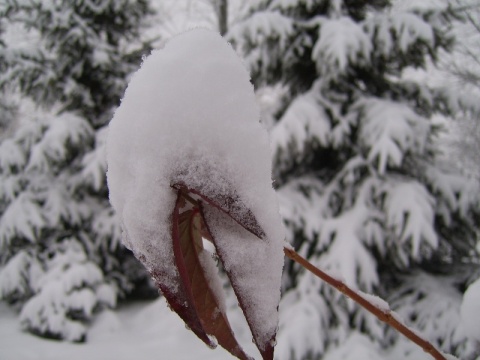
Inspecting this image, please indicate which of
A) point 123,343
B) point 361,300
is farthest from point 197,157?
point 123,343

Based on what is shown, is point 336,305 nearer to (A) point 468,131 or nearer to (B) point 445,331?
(B) point 445,331

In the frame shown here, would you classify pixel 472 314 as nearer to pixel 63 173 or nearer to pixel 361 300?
pixel 361 300

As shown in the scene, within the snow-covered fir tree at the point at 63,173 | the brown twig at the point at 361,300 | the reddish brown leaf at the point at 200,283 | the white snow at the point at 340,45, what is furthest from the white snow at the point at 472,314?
the snow-covered fir tree at the point at 63,173

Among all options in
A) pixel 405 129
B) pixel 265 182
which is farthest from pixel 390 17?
pixel 265 182

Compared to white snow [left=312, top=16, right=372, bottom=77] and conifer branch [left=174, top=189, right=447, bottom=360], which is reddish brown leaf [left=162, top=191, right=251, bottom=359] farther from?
white snow [left=312, top=16, right=372, bottom=77]

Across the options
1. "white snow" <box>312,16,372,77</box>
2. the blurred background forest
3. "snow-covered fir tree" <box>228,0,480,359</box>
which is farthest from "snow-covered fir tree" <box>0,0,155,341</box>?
"white snow" <box>312,16,372,77</box>

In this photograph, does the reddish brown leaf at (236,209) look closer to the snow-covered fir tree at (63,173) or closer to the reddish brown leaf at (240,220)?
the reddish brown leaf at (240,220)

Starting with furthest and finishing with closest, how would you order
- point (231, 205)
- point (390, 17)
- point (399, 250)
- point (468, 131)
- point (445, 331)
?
point (468, 131), point (390, 17), point (399, 250), point (445, 331), point (231, 205)
